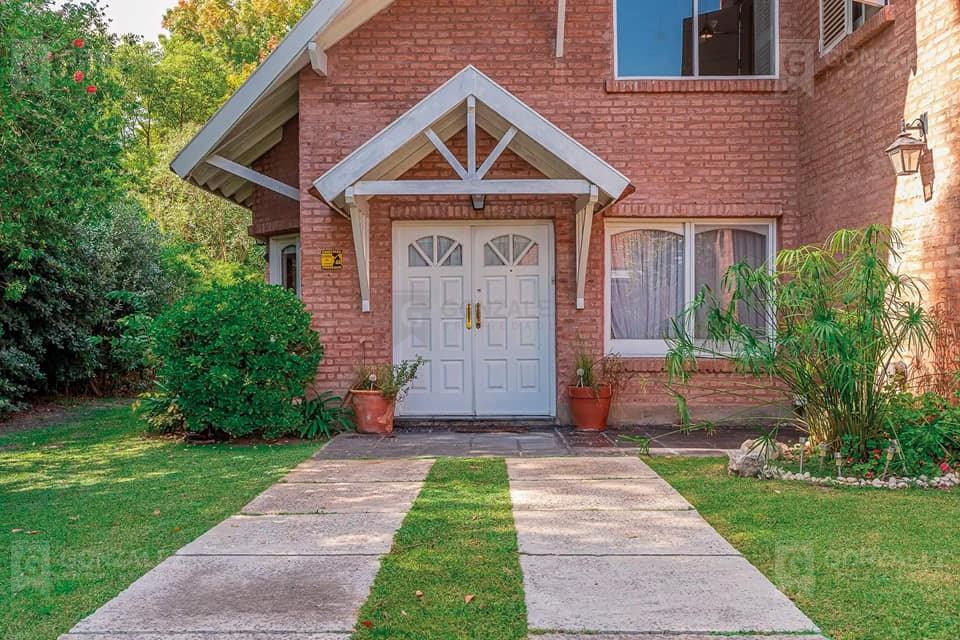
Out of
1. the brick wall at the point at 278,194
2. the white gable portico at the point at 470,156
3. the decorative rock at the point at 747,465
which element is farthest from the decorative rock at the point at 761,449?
the brick wall at the point at 278,194

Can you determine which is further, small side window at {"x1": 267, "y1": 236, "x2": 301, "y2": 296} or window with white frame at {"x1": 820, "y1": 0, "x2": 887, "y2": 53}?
small side window at {"x1": 267, "y1": 236, "x2": 301, "y2": 296}

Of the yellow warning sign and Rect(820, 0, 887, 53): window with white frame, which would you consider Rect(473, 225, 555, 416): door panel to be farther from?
Rect(820, 0, 887, 53): window with white frame

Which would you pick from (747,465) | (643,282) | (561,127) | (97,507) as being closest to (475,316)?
(643,282)

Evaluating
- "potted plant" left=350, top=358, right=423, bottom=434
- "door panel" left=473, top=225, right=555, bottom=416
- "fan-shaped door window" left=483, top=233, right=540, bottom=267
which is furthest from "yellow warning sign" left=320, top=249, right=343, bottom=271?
"fan-shaped door window" left=483, top=233, right=540, bottom=267

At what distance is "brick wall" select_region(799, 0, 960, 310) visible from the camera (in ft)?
22.1

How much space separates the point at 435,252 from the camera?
31.5ft

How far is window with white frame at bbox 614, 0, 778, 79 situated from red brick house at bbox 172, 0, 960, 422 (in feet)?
0.08

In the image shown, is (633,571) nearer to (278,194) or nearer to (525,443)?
(525,443)

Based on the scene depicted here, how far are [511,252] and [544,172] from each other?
99 cm

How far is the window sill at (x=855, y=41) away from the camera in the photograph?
7.54 metres

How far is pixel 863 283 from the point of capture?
589cm

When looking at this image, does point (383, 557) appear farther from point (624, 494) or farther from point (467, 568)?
point (624, 494)

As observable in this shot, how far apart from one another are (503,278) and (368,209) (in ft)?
5.61

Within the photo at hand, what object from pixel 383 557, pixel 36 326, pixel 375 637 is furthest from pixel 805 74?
pixel 36 326
